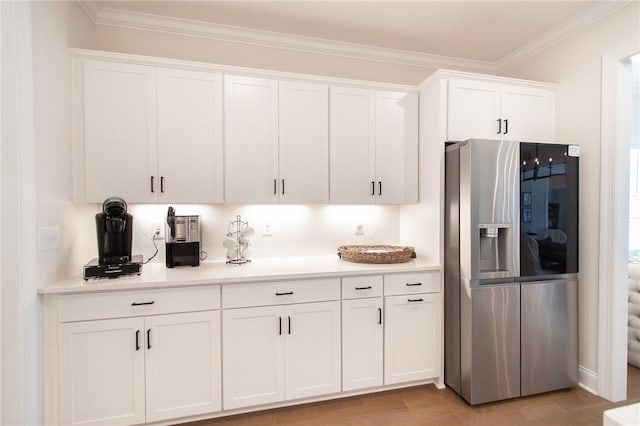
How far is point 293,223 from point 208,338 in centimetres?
119

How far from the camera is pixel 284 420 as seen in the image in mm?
2141

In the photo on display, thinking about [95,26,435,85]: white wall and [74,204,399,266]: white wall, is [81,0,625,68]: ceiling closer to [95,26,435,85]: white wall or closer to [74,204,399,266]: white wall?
[95,26,435,85]: white wall

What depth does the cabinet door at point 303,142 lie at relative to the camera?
2.51m

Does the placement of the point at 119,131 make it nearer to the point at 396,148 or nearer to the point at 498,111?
the point at 396,148

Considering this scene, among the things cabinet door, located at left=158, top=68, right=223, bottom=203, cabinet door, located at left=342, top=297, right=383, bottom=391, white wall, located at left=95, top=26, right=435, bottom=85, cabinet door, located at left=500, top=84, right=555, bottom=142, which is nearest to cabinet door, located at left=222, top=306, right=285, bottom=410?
cabinet door, located at left=342, top=297, right=383, bottom=391

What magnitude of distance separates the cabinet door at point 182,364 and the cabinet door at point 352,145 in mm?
1325

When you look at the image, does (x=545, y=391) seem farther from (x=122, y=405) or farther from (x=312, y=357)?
(x=122, y=405)

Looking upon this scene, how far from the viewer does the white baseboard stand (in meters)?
2.43

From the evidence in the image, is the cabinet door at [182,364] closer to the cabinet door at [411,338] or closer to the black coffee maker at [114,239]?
the black coffee maker at [114,239]

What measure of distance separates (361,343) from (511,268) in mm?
1189

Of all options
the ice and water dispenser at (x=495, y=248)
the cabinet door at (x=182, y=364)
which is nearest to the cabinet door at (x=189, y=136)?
the cabinet door at (x=182, y=364)

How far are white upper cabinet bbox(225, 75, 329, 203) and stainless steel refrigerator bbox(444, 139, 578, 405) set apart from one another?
1037 millimetres

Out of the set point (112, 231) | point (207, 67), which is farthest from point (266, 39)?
point (112, 231)

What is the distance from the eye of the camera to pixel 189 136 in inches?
92.1
